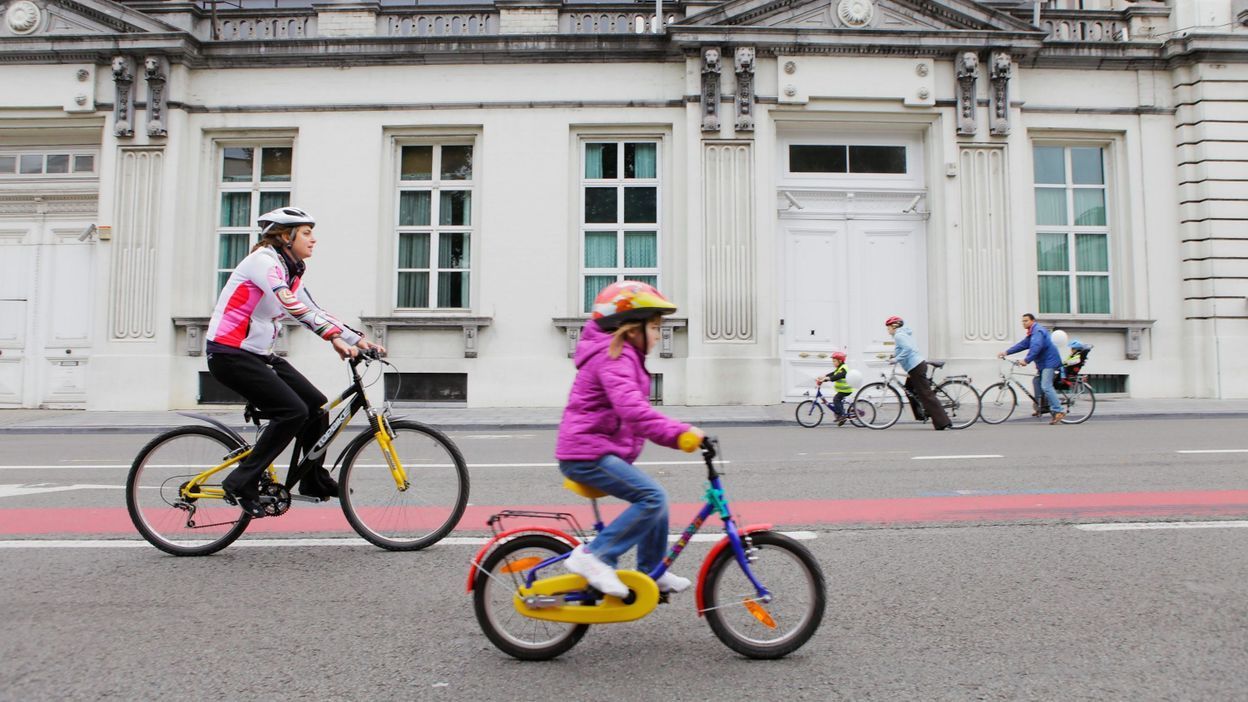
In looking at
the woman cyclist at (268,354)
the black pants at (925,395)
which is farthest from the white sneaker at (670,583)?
the black pants at (925,395)

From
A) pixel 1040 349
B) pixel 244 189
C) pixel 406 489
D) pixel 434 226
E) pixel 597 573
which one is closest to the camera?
pixel 597 573

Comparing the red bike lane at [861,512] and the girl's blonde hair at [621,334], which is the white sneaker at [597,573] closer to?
the girl's blonde hair at [621,334]

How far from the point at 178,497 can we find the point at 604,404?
310 cm

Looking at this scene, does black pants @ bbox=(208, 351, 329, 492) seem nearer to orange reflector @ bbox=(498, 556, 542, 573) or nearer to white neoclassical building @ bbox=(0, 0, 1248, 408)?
orange reflector @ bbox=(498, 556, 542, 573)

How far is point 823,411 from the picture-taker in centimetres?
1365

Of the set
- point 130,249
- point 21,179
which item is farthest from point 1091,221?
point 21,179

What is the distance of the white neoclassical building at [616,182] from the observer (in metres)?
16.4

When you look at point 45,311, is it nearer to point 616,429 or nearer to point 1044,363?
point 616,429

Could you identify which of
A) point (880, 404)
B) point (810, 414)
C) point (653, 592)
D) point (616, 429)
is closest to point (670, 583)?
point (653, 592)

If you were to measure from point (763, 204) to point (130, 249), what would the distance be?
12.0m

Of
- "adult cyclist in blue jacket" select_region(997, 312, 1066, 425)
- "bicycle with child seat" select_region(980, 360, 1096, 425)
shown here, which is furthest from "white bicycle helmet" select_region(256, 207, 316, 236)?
"adult cyclist in blue jacket" select_region(997, 312, 1066, 425)

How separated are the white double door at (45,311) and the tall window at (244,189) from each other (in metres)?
2.60

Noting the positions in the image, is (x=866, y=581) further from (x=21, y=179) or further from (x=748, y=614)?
(x=21, y=179)

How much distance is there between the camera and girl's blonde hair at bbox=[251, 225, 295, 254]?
5020 mm
